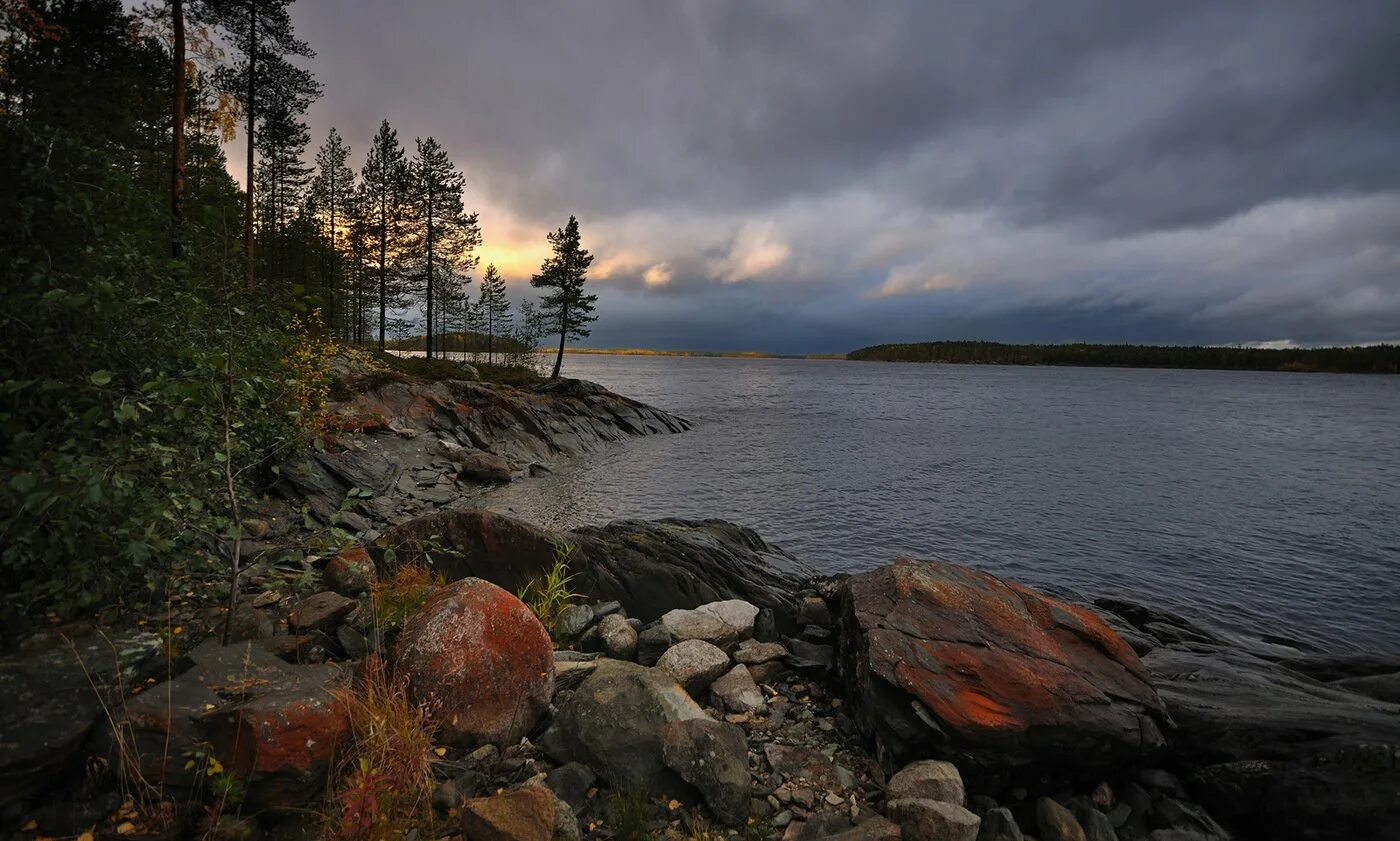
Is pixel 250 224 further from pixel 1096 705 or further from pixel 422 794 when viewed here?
pixel 1096 705

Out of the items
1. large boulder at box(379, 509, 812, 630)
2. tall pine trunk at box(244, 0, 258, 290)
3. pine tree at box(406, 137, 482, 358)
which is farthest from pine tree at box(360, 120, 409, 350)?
large boulder at box(379, 509, 812, 630)

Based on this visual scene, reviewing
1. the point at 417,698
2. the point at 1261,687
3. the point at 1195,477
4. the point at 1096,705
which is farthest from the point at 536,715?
the point at 1195,477

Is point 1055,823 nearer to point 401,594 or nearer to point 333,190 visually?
point 401,594

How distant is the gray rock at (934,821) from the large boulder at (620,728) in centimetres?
207

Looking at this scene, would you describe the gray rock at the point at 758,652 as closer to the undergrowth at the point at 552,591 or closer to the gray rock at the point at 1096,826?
the undergrowth at the point at 552,591

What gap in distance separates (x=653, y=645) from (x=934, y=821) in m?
4.09

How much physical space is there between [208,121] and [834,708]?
1146 inches

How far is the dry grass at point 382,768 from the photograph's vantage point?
4172 mm

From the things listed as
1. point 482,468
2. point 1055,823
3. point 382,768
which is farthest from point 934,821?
point 482,468

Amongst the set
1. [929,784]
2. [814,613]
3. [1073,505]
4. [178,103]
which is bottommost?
[1073,505]

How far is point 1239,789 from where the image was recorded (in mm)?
6477

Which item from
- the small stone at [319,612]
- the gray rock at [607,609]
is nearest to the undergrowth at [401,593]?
the small stone at [319,612]

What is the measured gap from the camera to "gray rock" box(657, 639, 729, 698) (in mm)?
7238

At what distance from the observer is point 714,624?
8.66 m
